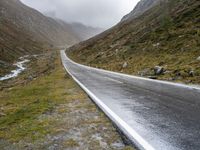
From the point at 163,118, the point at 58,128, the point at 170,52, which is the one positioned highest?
the point at 170,52

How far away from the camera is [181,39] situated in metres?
38.1

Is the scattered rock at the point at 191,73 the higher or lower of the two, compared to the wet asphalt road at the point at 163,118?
higher

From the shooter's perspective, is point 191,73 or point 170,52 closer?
point 191,73

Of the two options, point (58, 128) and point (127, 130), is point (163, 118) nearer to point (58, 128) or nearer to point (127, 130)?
point (127, 130)

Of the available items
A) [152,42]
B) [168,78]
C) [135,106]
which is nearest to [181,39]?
[152,42]

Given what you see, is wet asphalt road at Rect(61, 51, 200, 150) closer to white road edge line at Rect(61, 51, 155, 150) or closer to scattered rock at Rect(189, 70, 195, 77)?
white road edge line at Rect(61, 51, 155, 150)

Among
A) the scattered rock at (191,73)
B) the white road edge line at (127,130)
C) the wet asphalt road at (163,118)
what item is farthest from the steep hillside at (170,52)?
the white road edge line at (127,130)

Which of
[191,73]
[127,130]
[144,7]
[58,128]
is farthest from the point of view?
[144,7]

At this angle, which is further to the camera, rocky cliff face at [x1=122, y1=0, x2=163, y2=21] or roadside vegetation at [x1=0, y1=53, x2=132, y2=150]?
rocky cliff face at [x1=122, y1=0, x2=163, y2=21]

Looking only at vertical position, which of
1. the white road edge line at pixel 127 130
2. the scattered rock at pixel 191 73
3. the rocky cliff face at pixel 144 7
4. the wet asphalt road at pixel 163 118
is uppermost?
the rocky cliff face at pixel 144 7

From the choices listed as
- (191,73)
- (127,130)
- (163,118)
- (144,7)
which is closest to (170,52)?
(191,73)

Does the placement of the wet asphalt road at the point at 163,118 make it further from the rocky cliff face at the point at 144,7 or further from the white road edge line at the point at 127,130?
the rocky cliff face at the point at 144,7

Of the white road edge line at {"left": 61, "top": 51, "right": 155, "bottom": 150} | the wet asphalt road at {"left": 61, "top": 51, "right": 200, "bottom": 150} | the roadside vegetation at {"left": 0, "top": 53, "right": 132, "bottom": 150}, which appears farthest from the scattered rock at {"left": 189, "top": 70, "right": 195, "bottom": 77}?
the white road edge line at {"left": 61, "top": 51, "right": 155, "bottom": 150}

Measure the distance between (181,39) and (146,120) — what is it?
32077 millimetres
